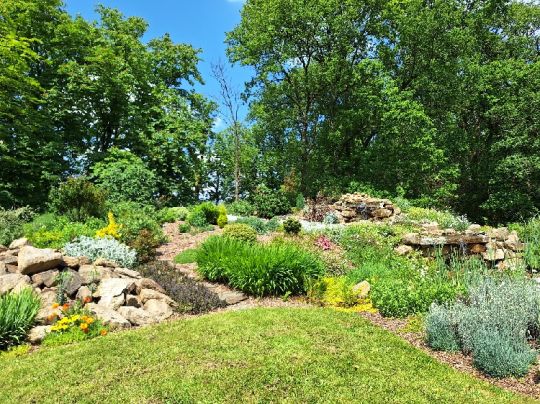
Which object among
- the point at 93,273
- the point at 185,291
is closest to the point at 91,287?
the point at 93,273

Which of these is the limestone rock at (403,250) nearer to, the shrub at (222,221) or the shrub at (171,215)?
the shrub at (222,221)

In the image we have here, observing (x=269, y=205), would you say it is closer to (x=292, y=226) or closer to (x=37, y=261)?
(x=292, y=226)

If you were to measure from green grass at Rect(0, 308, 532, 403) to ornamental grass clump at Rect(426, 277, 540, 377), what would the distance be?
0.45 meters

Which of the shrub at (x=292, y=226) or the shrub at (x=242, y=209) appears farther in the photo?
the shrub at (x=242, y=209)

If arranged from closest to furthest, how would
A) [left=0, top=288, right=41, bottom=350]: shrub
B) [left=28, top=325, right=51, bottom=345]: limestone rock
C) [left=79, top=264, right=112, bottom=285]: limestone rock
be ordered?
1. [left=0, top=288, right=41, bottom=350]: shrub
2. [left=28, top=325, right=51, bottom=345]: limestone rock
3. [left=79, top=264, right=112, bottom=285]: limestone rock

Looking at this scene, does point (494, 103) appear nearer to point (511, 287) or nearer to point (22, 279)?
point (511, 287)

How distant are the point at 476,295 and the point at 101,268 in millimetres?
6778

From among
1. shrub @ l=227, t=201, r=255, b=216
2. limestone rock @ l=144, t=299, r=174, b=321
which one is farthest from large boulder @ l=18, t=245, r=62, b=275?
shrub @ l=227, t=201, r=255, b=216

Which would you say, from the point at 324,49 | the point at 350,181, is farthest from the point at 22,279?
the point at 324,49

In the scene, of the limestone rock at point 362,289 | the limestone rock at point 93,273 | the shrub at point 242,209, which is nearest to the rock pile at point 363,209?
the shrub at point 242,209

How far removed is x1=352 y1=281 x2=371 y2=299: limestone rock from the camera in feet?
25.1

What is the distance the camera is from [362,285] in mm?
7961

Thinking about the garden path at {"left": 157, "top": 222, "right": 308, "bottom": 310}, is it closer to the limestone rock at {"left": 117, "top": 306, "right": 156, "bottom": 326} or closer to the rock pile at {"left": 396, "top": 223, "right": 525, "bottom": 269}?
the limestone rock at {"left": 117, "top": 306, "right": 156, "bottom": 326}

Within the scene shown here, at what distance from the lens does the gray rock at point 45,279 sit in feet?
24.4
